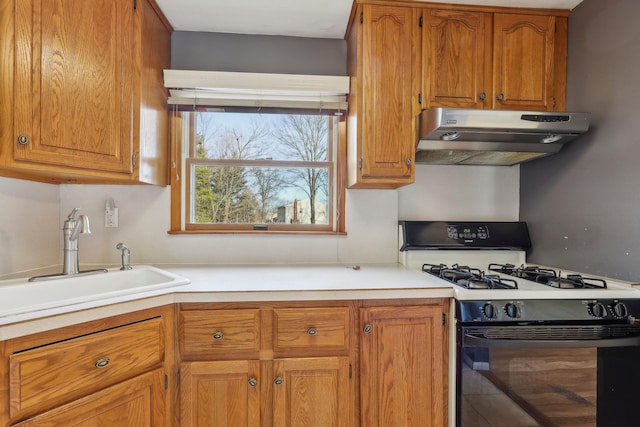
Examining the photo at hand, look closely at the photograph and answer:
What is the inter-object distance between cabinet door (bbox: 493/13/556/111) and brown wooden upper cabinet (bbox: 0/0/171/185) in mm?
1865

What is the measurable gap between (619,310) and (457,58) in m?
1.40

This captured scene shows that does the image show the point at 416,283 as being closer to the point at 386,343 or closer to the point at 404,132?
the point at 386,343

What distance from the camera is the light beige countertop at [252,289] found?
38.6 inches

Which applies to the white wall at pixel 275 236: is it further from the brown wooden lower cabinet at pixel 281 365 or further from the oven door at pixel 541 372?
the oven door at pixel 541 372

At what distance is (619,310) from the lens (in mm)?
1291

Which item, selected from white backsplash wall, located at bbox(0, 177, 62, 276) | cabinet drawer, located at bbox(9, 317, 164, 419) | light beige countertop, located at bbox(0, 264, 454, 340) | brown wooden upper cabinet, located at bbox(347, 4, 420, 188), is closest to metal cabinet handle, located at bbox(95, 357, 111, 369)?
cabinet drawer, located at bbox(9, 317, 164, 419)

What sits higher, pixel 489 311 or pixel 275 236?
pixel 275 236

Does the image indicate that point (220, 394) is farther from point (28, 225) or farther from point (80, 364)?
point (28, 225)

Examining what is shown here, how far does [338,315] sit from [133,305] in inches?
31.3

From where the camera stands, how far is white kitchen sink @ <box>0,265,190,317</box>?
3.63ft

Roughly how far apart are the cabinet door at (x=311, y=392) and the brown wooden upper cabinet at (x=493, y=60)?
140 centimetres

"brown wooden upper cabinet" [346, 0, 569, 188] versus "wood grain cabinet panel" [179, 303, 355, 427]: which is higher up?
"brown wooden upper cabinet" [346, 0, 569, 188]

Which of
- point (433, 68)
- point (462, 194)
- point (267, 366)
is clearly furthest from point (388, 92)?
point (267, 366)

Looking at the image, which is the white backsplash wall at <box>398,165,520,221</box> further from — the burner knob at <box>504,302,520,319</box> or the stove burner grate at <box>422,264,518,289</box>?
the burner knob at <box>504,302,520,319</box>
